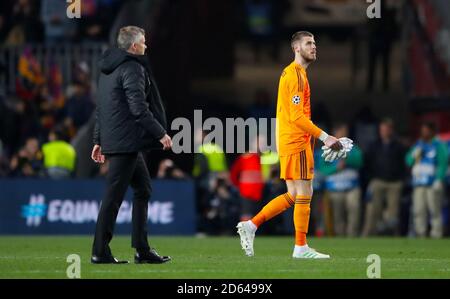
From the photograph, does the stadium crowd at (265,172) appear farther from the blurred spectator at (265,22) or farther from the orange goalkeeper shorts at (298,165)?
the blurred spectator at (265,22)

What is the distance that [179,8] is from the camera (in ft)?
112

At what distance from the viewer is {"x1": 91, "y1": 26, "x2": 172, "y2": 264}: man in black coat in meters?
14.5

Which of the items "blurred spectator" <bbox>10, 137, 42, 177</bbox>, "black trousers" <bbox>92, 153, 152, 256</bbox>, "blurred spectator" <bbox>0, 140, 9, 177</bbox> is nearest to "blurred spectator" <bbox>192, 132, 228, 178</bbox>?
"blurred spectator" <bbox>10, 137, 42, 177</bbox>

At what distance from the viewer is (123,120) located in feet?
47.8

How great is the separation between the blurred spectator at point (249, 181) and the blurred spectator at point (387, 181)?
2.05m

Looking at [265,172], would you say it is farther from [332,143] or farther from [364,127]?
[332,143]

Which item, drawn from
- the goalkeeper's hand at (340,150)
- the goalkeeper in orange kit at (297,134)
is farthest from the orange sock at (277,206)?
the goalkeeper's hand at (340,150)

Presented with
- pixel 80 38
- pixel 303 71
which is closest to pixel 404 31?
pixel 80 38

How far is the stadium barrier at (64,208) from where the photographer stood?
83.8ft

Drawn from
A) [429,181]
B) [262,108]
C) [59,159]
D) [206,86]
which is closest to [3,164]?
[59,159]

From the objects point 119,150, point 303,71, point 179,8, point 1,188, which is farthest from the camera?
point 179,8

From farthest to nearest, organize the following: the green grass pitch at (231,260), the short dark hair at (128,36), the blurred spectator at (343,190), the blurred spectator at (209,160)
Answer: the blurred spectator at (209,160)
the blurred spectator at (343,190)
the short dark hair at (128,36)
the green grass pitch at (231,260)
